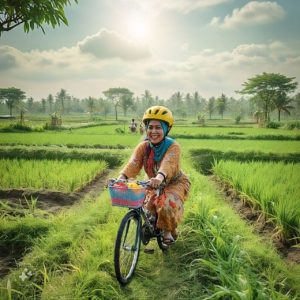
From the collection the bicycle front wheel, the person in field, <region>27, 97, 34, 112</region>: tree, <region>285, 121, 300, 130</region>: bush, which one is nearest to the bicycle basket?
the bicycle front wheel

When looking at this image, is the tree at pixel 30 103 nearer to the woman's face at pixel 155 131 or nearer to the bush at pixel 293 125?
the bush at pixel 293 125

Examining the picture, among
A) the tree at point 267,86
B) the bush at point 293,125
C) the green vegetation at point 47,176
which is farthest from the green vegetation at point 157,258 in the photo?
the tree at point 267,86

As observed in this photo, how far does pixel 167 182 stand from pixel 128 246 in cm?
81

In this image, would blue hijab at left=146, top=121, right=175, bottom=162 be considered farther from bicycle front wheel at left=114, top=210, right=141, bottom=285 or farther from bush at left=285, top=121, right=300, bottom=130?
bush at left=285, top=121, right=300, bottom=130

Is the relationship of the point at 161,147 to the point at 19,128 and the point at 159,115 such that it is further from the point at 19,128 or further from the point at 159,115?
the point at 19,128

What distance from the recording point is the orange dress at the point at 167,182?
292cm

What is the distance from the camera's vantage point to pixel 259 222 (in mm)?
4379

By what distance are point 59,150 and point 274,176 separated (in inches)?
259

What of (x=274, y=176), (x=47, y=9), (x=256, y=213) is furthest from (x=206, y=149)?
(x=47, y=9)

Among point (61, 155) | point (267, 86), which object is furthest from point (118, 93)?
point (61, 155)

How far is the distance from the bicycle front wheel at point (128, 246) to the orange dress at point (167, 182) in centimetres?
29

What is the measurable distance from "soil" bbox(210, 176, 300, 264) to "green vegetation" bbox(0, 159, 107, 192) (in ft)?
10.0

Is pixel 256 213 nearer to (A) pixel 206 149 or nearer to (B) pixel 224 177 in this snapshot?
(B) pixel 224 177

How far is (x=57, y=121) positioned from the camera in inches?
1001
